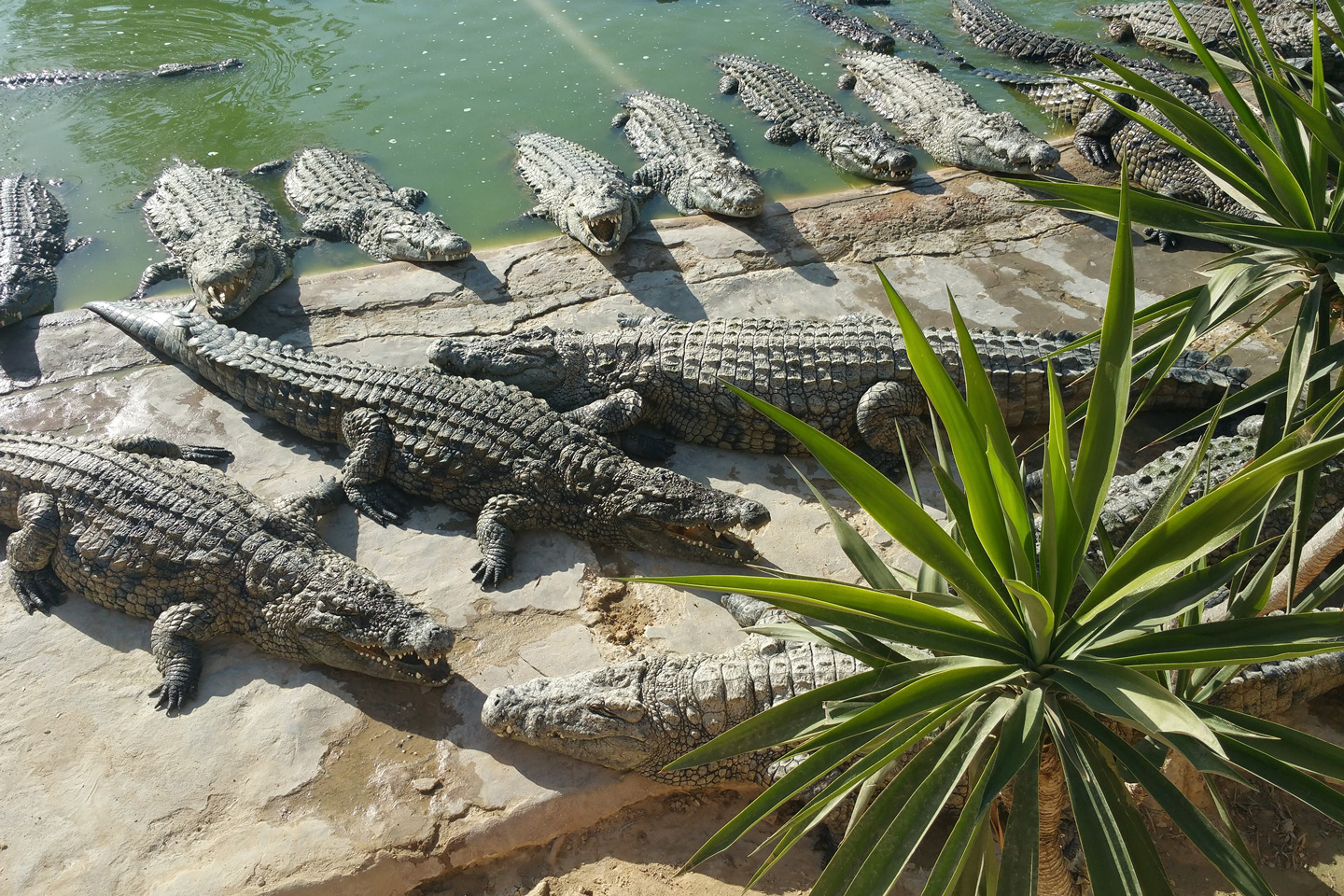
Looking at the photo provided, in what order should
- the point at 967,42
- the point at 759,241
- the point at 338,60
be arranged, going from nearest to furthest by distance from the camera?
the point at 759,241, the point at 338,60, the point at 967,42

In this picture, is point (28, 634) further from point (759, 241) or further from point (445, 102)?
point (445, 102)

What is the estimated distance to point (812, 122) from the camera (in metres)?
9.91

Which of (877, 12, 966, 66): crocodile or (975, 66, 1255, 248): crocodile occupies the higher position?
(877, 12, 966, 66): crocodile

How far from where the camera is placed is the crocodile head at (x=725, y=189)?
779cm

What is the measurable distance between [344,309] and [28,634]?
3.25 metres

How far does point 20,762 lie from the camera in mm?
3850

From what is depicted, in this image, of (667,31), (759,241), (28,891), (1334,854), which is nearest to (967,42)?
(667,31)

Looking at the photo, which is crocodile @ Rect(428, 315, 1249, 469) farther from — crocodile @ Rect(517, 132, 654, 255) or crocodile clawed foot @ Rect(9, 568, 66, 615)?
crocodile clawed foot @ Rect(9, 568, 66, 615)

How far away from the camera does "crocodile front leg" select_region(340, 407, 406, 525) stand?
5121 mm

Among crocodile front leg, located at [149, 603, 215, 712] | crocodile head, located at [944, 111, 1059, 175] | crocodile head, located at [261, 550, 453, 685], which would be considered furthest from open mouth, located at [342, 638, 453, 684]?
crocodile head, located at [944, 111, 1059, 175]

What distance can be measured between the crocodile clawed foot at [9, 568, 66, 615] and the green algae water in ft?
11.6

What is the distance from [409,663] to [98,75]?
417 inches

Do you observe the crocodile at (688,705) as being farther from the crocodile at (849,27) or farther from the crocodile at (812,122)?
the crocodile at (849,27)

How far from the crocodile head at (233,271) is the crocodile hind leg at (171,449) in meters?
1.68
